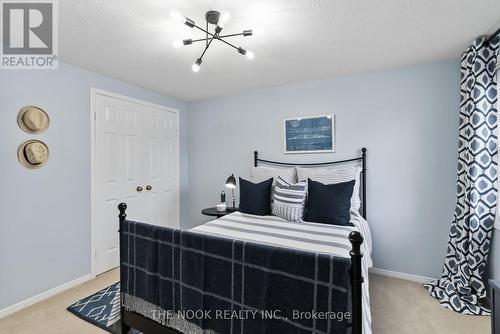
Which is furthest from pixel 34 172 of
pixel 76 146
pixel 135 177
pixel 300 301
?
pixel 300 301

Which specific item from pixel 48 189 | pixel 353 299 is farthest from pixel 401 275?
pixel 48 189

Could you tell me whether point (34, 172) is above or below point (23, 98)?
below

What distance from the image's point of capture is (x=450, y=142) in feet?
8.03

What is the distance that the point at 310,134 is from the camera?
311 cm

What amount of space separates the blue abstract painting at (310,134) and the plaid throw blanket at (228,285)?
215 centimetres

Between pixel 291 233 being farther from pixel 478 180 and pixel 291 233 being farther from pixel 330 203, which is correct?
pixel 478 180

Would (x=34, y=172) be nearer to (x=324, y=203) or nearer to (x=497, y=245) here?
(x=324, y=203)

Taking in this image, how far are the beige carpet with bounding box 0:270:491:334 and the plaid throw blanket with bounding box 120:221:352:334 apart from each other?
2.72 ft

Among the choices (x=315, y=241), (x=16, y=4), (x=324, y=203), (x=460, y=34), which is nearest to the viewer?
(x=16, y=4)

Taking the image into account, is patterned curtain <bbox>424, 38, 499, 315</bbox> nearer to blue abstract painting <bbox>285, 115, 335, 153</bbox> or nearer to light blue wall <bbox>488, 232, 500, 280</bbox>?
light blue wall <bbox>488, 232, 500, 280</bbox>

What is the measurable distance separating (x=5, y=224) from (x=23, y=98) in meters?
1.13

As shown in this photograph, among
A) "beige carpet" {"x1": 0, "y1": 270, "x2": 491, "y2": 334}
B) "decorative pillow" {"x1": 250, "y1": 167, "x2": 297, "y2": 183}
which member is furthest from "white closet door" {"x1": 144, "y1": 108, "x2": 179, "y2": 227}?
"decorative pillow" {"x1": 250, "y1": 167, "x2": 297, "y2": 183}

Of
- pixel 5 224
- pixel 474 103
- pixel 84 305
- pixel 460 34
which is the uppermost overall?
pixel 460 34

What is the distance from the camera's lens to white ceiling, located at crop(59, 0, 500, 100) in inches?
63.8
